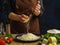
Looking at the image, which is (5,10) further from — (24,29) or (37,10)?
(37,10)

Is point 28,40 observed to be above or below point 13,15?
below

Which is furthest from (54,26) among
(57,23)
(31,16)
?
(31,16)

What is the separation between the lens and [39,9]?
112 inches

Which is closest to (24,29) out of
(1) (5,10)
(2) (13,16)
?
(2) (13,16)

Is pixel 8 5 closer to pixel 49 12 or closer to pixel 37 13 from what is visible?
pixel 37 13

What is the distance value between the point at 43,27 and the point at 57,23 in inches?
9.7

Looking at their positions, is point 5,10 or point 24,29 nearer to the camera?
point 24,29

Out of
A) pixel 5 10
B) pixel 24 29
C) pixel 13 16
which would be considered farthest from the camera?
pixel 5 10

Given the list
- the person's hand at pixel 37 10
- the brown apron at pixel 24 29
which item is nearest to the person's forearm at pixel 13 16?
the brown apron at pixel 24 29

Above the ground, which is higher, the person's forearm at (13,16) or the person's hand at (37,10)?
the person's hand at (37,10)

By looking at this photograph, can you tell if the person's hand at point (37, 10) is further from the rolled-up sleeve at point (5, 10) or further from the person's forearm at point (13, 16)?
the rolled-up sleeve at point (5, 10)

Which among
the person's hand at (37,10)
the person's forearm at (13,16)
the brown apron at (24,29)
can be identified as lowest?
the brown apron at (24,29)

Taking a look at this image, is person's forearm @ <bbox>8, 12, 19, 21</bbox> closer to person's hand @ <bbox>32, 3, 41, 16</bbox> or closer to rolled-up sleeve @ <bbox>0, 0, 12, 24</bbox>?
rolled-up sleeve @ <bbox>0, 0, 12, 24</bbox>

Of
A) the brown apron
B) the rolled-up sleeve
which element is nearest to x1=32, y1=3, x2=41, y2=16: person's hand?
the brown apron
